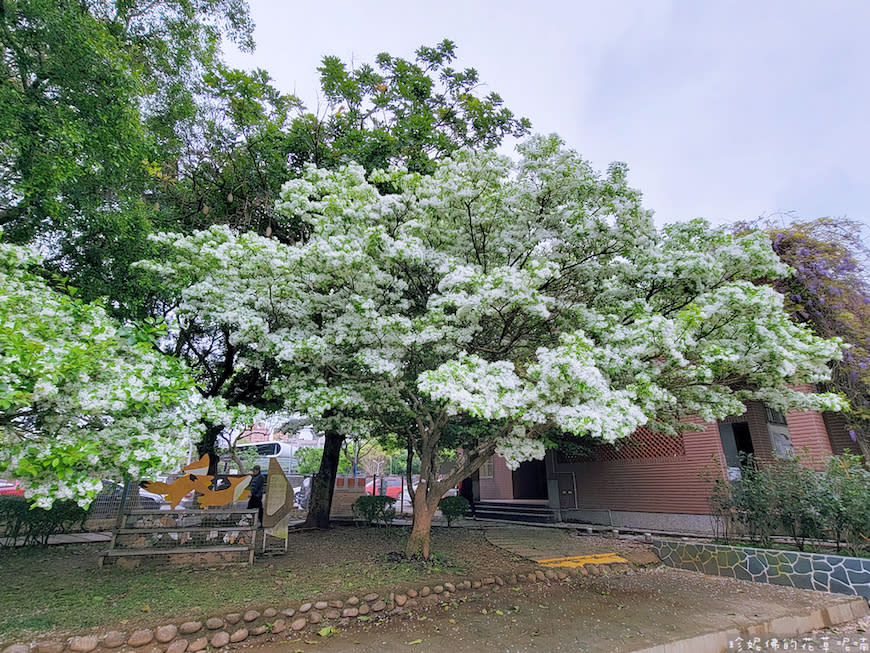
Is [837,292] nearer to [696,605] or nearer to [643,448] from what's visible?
[643,448]

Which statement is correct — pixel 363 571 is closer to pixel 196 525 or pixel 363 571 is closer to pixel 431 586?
pixel 431 586

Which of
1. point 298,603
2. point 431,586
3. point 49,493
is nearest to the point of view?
point 49,493

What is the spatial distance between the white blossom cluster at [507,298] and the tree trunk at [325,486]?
437cm

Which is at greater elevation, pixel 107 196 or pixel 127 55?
pixel 127 55

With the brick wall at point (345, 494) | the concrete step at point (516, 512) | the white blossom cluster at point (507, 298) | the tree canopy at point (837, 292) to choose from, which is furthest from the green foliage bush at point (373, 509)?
the tree canopy at point (837, 292)

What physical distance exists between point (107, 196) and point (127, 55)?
79.4 inches

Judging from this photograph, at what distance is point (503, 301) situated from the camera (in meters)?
5.01

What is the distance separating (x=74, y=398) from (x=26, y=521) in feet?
22.8

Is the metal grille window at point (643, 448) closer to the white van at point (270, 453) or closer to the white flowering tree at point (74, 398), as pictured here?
the white flowering tree at point (74, 398)

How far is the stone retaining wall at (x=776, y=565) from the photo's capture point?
5648 mm

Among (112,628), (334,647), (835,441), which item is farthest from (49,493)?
(835,441)

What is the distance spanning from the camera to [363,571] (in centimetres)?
613

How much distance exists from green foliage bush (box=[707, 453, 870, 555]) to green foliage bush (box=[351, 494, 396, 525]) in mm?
7555

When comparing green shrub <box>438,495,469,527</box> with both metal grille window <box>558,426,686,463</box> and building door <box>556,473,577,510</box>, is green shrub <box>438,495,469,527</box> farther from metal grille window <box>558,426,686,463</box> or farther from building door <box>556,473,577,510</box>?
metal grille window <box>558,426,686,463</box>
